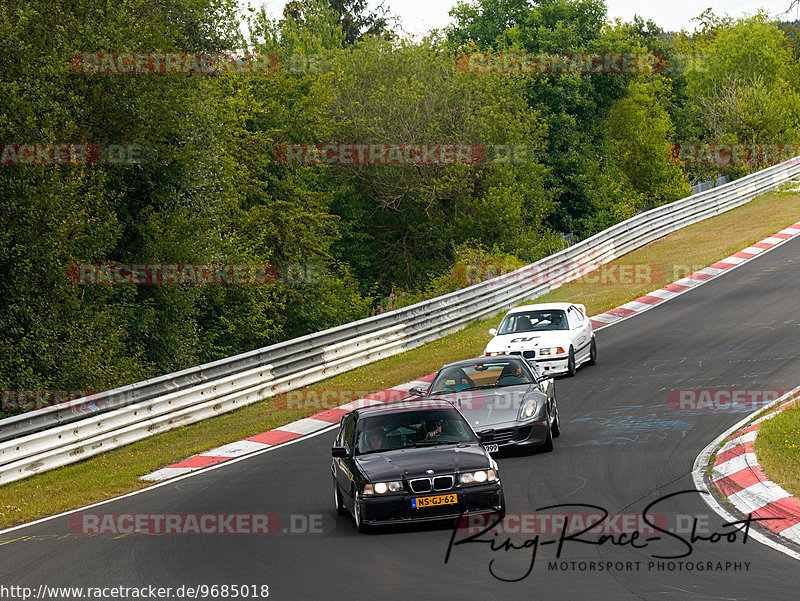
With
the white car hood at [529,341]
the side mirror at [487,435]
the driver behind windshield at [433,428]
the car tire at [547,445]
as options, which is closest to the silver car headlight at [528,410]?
the car tire at [547,445]

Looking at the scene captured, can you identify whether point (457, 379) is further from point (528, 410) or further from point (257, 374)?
point (257, 374)

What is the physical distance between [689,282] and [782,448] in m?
18.9

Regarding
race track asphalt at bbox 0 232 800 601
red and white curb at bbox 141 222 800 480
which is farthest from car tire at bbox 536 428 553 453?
red and white curb at bbox 141 222 800 480

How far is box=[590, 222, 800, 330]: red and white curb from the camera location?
1044 inches

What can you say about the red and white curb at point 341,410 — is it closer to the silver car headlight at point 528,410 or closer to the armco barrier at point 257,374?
the armco barrier at point 257,374

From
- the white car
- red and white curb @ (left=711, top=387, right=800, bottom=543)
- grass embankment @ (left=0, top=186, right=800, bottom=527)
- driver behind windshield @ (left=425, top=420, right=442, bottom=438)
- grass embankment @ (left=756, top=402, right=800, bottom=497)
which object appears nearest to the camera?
red and white curb @ (left=711, top=387, right=800, bottom=543)

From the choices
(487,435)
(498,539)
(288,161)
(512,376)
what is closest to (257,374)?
(512,376)

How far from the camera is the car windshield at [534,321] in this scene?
800 inches

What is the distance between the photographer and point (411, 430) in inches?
428

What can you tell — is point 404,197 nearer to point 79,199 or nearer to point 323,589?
point 79,199

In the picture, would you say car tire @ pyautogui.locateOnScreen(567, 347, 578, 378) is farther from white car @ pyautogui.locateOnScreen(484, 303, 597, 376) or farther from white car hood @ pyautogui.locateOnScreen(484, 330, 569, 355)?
white car hood @ pyautogui.locateOnScreen(484, 330, 569, 355)

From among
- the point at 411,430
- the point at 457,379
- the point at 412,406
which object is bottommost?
the point at 457,379

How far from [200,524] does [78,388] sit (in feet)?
35.5

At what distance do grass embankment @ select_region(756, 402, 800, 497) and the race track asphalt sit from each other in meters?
0.85
